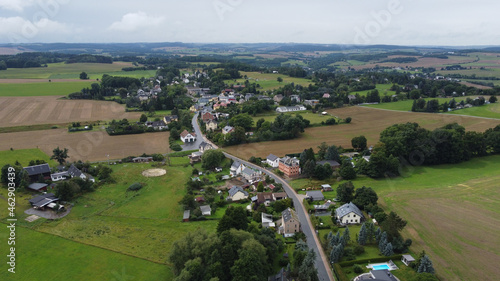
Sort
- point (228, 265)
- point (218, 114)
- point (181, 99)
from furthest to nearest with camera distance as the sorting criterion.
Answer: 1. point (181, 99)
2. point (218, 114)
3. point (228, 265)

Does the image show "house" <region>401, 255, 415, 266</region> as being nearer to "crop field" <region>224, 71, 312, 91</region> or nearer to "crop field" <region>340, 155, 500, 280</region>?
"crop field" <region>340, 155, 500, 280</region>

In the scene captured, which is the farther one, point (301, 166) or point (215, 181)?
point (301, 166)

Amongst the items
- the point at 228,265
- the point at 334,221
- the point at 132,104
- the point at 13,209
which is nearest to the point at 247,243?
the point at 228,265

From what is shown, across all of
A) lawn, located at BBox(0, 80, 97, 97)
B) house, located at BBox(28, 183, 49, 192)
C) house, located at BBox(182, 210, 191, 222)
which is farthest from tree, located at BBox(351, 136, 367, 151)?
lawn, located at BBox(0, 80, 97, 97)

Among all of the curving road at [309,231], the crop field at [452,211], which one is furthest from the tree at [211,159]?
the crop field at [452,211]

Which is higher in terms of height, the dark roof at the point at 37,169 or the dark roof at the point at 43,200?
the dark roof at the point at 37,169

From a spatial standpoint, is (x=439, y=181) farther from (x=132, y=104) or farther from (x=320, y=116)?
(x=132, y=104)

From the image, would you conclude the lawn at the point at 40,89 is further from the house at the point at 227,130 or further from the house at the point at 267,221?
the house at the point at 267,221

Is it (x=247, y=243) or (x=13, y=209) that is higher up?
(x=247, y=243)
